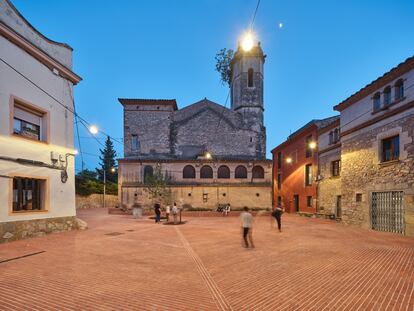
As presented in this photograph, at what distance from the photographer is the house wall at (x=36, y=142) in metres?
9.84

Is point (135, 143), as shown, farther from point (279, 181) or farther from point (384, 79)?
point (384, 79)

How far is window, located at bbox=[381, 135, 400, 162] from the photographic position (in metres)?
13.2

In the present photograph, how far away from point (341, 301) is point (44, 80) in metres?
14.3

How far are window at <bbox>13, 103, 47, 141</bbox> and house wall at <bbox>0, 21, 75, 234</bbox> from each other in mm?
339

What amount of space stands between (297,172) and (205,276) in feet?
76.7

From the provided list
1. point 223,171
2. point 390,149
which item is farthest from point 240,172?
point 390,149

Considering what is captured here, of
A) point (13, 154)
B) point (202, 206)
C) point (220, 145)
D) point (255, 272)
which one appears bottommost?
point (202, 206)

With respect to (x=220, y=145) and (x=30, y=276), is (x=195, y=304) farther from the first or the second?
(x=220, y=145)

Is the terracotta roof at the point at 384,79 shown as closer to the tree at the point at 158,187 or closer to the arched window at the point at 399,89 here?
the arched window at the point at 399,89

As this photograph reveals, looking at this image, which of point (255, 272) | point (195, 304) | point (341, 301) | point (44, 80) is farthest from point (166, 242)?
point (44, 80)

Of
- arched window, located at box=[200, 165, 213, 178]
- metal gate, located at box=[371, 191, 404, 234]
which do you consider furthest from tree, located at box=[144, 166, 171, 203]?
metal gate, located at box=[371, 191, 404, 234]

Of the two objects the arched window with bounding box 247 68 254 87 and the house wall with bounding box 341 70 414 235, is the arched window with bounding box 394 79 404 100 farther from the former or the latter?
the arched window with bounding box 247 68 254 87

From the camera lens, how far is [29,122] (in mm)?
11375

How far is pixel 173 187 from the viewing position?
88.5 feet
